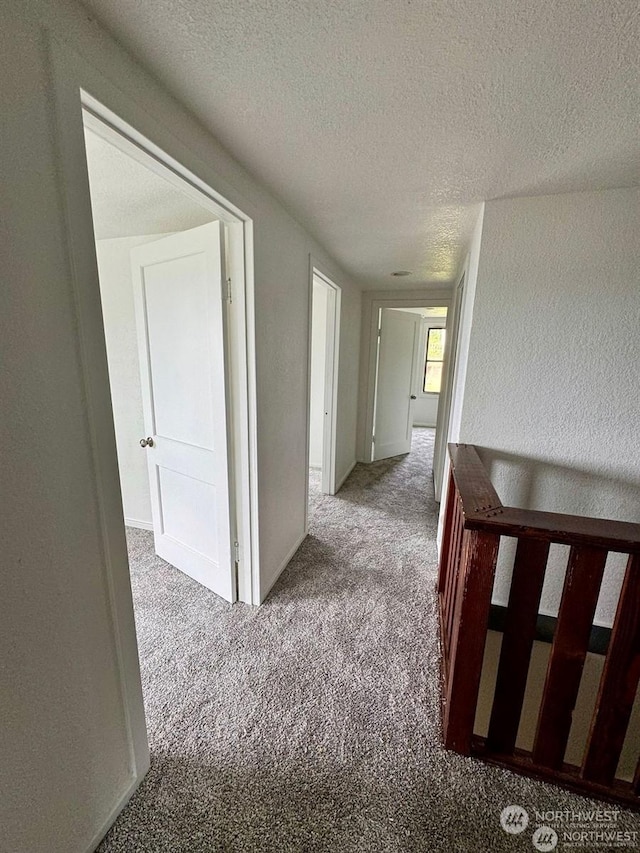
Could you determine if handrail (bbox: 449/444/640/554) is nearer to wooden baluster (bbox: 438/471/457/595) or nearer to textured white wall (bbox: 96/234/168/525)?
wooden baluster (bbox: 438/471/457/595)

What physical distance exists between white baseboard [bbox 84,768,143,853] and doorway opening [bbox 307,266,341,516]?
1.99 m

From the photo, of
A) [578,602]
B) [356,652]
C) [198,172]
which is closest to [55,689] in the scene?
[356,652]

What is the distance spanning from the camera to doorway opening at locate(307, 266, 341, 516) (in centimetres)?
320

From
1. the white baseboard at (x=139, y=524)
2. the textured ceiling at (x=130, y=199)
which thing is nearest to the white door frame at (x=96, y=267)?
the textured ceiling at (x=130, y=199)

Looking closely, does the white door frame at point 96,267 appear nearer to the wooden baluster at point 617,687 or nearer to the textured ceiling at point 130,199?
the textured ceiling at point 130,199

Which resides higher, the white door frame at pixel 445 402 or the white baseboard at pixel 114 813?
the white door frame at pixel 445 402

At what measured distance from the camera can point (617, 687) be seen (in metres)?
1.05

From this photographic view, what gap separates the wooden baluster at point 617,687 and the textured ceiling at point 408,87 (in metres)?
1.32

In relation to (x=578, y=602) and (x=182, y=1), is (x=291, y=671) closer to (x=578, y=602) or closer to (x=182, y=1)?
(x=578, y=602)

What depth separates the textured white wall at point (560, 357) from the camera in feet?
5.51

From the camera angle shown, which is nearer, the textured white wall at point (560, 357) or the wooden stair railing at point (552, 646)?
the wooden stair railing at point (552, 646)

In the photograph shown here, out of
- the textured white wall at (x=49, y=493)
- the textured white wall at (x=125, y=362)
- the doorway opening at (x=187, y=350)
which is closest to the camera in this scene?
the textured white wall at (x=49, y=493)

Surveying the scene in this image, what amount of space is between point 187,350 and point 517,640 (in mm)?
1916

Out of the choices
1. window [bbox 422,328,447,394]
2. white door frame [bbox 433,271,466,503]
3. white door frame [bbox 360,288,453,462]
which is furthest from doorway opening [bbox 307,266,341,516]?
window [bbox 422,328,447,394]
